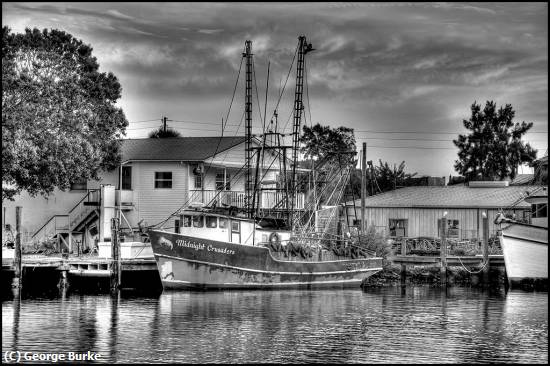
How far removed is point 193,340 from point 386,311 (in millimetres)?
11900

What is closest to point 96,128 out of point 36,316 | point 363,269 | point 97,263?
point 97,263

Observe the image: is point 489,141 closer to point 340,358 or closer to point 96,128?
point 96,128

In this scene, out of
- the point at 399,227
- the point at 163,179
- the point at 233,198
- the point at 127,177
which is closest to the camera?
the point at 233,198

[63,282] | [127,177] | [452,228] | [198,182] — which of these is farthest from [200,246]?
[452,228]

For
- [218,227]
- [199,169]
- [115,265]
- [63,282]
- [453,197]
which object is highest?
[199,169]

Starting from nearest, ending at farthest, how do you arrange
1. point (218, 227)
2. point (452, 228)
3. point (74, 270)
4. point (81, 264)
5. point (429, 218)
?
1. point (74, 270)
2. point (81, 264)
3. point (218, 227)
4. point (452, 228)
5. point (429, 218)

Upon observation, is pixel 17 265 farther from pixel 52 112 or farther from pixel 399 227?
pixel 399 227

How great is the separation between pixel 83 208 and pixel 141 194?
391cm

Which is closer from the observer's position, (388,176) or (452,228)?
(452,228)

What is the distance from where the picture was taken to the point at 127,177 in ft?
213

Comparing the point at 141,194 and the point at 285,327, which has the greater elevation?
the point at 141,194

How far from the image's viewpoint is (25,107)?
174 feet

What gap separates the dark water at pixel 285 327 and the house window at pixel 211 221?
159 inches

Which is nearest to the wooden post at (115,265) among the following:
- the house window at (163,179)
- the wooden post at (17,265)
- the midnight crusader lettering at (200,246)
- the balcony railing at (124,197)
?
the midnight crusader lettering at (200,246)
